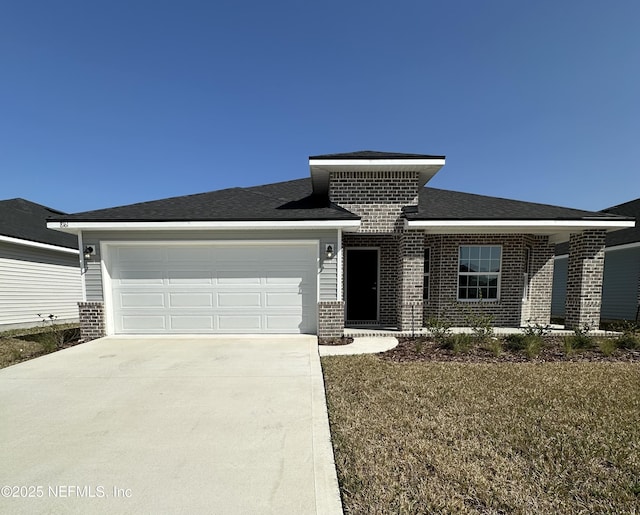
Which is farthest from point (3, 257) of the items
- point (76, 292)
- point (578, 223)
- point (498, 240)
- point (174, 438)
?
point (578, 223)

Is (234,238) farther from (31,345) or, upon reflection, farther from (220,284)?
(31,345)

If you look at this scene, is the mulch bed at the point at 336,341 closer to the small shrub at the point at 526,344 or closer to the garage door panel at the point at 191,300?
the garage door panel at the point at 191,300

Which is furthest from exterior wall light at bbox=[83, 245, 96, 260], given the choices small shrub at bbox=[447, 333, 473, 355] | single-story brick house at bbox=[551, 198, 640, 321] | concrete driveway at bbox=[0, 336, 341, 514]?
single-story brick house at bbox=[551, 198, 640, 321]

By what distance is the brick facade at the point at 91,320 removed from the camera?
7168 mm

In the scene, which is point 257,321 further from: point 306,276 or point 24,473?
point 24,473

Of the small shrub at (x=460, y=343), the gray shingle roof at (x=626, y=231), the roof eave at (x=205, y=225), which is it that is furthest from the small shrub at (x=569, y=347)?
the gray shingle roof at (x=626, y=231)

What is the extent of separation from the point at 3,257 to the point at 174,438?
11.1m

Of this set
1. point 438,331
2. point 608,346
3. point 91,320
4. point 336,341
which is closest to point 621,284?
point 608,346

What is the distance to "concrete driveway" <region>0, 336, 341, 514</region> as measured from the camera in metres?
2.20

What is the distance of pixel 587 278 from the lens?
766 cm

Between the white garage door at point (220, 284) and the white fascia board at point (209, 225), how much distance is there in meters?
0.61

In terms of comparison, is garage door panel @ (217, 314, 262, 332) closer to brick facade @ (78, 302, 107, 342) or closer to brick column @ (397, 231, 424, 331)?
brick facade @ (78, 302, 107, 342)

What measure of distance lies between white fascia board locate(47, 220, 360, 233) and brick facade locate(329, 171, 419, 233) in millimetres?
1033

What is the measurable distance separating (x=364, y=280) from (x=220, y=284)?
166 inches
